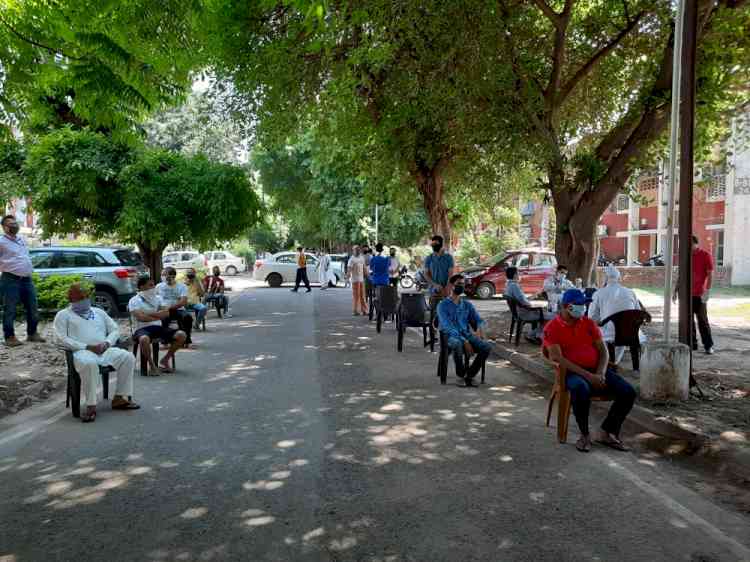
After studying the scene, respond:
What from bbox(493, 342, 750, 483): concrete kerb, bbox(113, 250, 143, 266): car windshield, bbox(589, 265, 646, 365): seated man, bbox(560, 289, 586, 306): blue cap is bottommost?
bbox(493, 342, 750, 483): concrete kerb

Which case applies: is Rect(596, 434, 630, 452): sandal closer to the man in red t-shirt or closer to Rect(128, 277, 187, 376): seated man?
the man in red t-shirt

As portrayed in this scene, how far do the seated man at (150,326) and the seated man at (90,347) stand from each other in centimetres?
173

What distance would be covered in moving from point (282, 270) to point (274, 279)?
0.59 meters

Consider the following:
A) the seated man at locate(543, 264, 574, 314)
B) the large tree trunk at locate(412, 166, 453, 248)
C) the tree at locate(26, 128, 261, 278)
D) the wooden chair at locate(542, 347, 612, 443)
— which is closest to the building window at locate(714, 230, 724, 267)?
the large tree trunk at locate(412, 166, 453, 248)

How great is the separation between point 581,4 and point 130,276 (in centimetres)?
1216

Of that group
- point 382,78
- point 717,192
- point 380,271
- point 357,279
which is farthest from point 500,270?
point 717,192

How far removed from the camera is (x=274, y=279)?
111 ft

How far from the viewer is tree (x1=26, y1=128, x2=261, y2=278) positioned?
16906 mm

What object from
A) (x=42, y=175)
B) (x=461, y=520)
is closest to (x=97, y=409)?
(x=461, y=520)

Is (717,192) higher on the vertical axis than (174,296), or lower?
higher

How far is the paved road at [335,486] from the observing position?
12.8 ft

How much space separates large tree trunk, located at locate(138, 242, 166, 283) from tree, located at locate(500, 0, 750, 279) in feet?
37.1

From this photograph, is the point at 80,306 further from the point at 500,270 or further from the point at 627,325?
the point at 500,270

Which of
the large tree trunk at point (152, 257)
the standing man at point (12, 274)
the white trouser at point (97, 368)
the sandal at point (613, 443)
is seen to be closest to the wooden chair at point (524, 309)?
the sandal at point (613, 443)
